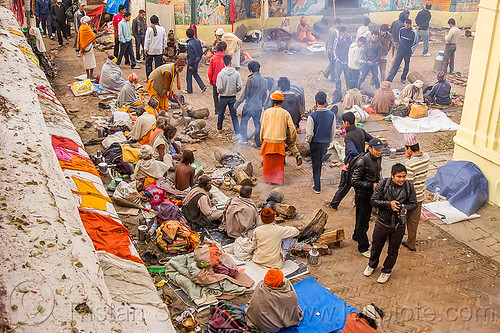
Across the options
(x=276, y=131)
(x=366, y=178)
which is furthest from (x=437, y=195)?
(x=276, y=131)

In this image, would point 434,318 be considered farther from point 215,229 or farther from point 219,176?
point 219,176

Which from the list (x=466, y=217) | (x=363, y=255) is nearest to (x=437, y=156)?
(x=466, y=217)

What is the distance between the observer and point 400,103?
1334 centimetres

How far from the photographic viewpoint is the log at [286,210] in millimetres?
8695

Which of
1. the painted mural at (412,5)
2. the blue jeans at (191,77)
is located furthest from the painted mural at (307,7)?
the blue jeans at (191,77)

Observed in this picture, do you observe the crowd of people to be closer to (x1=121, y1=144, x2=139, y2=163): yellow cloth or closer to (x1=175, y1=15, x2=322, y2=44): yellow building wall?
(x1=121, y1=144, x2=139, y2=163): yellow cloth

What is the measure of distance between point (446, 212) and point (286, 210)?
2.47 meters

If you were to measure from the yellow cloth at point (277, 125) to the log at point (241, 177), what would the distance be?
770mm

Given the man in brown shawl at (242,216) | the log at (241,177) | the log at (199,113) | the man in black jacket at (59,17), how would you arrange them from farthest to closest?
the man in black jacket at (59,17) → the log at (199,113) → the log at (241,177) → the man in brown shawl at (242,216)

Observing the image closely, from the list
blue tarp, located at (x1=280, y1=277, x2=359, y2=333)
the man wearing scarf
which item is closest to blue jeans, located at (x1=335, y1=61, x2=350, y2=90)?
the man wearing scarf

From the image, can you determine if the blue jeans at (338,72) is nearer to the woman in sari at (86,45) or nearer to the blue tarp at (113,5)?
the woman in sari at (86,45)

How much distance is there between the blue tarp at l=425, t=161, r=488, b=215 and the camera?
8.98m

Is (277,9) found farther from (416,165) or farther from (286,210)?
(416,165)

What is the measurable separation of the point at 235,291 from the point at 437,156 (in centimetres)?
593
